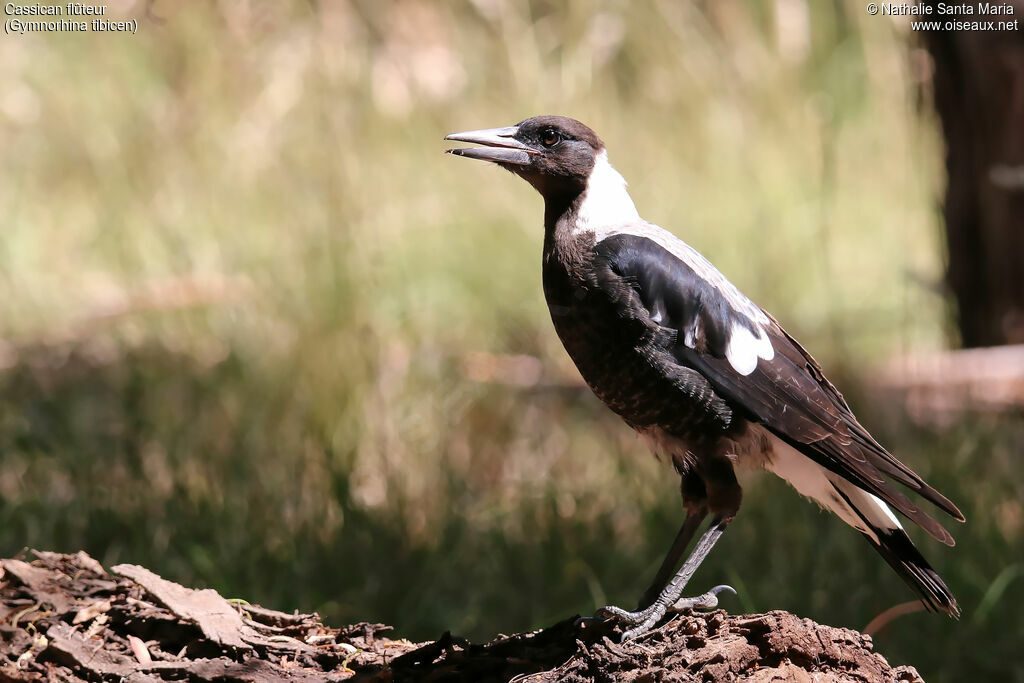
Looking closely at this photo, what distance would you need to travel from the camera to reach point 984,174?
4.40 meters

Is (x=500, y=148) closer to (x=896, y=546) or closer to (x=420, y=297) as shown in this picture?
(x=896, y=546)

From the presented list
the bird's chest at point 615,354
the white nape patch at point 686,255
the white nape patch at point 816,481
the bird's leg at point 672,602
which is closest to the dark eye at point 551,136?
the white nape patch at point 686,255

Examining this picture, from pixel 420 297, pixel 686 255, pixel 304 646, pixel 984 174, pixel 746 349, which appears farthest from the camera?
pixel 420 297

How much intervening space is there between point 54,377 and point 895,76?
179 inches

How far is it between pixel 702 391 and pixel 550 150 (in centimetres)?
63

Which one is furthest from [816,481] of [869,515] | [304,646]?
[304,646]

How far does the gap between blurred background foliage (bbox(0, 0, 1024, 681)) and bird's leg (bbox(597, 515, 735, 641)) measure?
478 mm

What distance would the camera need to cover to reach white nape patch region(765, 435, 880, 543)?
2412 millimetres

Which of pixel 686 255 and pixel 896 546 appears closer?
pixel 896 546

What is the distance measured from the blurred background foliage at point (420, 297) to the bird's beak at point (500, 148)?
3.44 ft

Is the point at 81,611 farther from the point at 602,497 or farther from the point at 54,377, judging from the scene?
the point at 54,377

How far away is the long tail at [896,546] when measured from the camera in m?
2.27

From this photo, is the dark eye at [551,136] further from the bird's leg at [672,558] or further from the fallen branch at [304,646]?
the fallen branch at [304,646]

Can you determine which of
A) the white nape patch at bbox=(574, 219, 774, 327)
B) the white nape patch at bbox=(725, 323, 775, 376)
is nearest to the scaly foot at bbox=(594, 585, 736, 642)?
the white nape patch at bbox=(725, 323, 775, 376)
